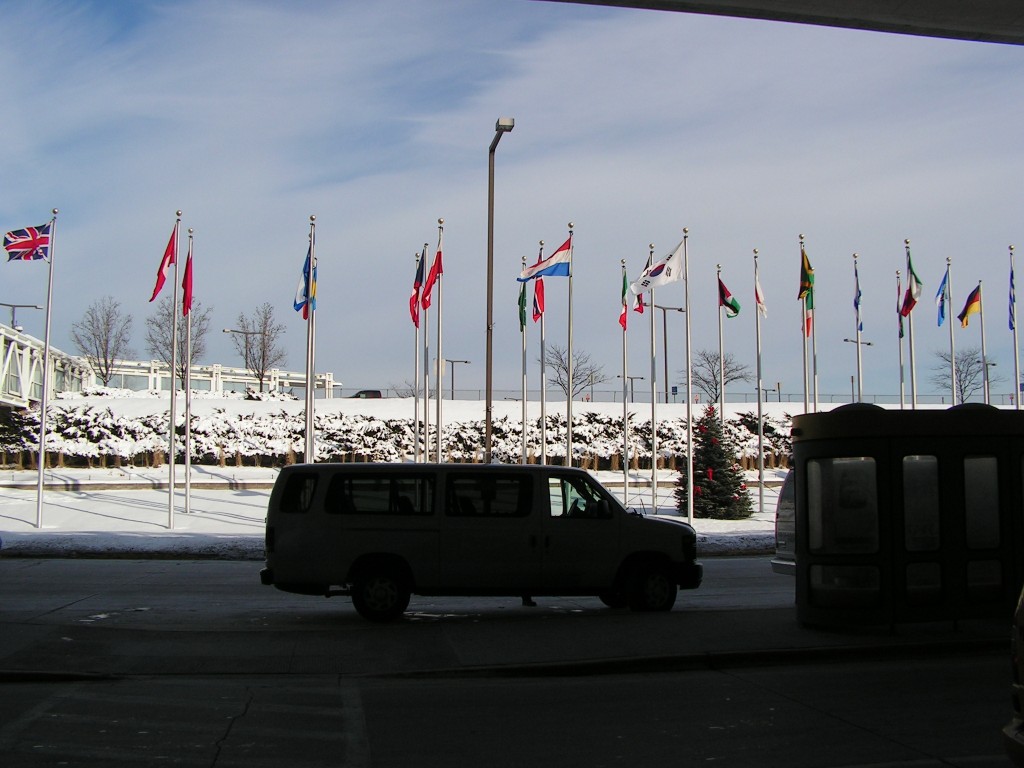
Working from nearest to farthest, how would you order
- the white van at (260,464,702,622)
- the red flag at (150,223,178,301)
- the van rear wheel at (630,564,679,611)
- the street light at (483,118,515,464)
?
the white van at (260,464,702,622)
the van rear wheel at (630,564,679,611)
the street light at (483,118,515,464)
the red flag at (150,223,178,301)

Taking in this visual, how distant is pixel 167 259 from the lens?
29.5m

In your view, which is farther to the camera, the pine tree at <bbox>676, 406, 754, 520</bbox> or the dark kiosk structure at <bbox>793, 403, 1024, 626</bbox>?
the pine tree at <bbox>676, 406, 754, 520</bbox>

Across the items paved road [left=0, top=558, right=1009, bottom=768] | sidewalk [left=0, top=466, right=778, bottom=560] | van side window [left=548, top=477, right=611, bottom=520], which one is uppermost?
van side window [left=548, top=477, right=611, bottom=520]

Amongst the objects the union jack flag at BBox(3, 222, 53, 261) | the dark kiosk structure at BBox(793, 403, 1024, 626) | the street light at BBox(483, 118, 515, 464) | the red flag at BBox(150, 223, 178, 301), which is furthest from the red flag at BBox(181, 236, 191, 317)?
the dark kiosk structure at BBox(793, 403, 1024, 626)

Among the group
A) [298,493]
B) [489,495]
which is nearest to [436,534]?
[489,495]

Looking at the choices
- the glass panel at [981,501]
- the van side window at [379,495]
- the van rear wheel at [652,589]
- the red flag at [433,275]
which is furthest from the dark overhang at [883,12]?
the red flag at [433,275]

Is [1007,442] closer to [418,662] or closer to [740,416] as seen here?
[418,662]

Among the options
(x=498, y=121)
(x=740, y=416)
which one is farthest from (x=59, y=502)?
(x=740, y=416)

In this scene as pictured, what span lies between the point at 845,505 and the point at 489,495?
13.9ft

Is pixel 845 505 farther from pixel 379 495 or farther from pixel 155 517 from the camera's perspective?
pixel 155 517

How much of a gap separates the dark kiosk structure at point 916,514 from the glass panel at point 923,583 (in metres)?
0.01

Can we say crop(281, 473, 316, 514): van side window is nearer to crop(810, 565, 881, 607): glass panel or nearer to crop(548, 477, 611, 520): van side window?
crop(548, 477, 611, 520): van side window

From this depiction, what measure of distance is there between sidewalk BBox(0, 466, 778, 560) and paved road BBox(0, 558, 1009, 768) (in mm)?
7044

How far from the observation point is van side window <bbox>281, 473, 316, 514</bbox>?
12.8 metres
